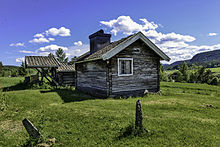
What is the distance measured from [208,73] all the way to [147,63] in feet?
134

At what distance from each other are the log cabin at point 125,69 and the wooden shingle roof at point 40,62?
248 inches

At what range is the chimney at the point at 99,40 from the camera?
1670 cm

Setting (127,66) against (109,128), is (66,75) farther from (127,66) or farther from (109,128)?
(109,128)

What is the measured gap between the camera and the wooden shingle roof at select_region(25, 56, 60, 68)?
18036 millimetres

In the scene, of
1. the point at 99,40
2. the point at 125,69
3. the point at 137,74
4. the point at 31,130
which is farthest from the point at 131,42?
the point at 31,130

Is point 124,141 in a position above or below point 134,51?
below

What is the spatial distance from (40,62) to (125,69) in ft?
39.3

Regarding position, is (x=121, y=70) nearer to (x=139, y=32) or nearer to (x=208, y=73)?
(x=139, y=32)

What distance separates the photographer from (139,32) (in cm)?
1231

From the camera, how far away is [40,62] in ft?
62.0

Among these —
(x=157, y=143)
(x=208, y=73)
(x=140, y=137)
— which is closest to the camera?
(x=157, y=143)

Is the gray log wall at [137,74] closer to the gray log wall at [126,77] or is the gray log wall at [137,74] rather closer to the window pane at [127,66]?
the gray log wall at [126,77]

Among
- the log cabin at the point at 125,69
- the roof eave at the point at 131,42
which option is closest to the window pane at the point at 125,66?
the log cabin at the point at 125,69

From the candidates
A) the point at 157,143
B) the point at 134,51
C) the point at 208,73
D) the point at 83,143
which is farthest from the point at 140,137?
the point at 208,73
